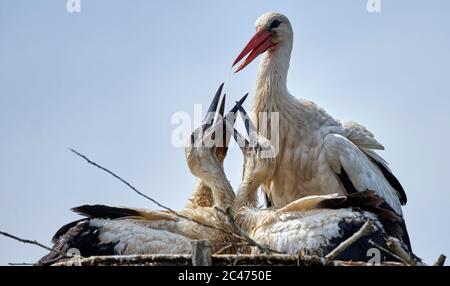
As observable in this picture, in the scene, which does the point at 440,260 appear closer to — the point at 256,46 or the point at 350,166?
the point at 350,166

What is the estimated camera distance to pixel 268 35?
8062mm

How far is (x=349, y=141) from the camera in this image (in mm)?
7832

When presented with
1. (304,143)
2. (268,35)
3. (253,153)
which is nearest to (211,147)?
(253,153)

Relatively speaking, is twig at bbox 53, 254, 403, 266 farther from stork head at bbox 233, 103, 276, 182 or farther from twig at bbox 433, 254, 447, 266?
stork head at bbox 233, 103, 276, 182

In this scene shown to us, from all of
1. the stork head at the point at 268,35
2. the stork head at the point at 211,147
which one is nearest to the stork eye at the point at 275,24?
the stork head at the point at 268,35

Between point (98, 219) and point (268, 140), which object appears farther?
point (268, 140)

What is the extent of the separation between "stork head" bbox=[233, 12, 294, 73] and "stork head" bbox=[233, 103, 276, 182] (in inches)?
23.1

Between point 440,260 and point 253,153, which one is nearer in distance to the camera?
point 440,260

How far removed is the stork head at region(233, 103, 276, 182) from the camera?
747 centimetres

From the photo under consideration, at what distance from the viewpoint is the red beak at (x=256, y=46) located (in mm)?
7949

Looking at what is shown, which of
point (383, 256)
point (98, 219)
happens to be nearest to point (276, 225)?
point (383, 256)

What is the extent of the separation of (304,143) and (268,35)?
0.79 meters
